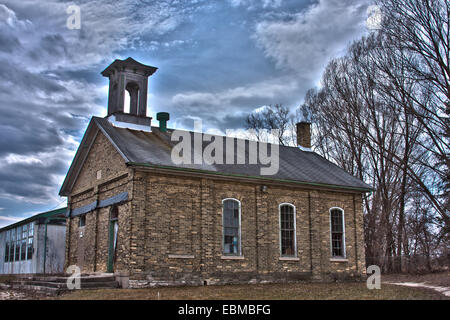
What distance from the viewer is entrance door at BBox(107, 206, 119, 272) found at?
18.6m

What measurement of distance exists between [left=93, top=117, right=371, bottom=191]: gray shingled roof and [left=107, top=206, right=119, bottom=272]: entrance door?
262 centimetres

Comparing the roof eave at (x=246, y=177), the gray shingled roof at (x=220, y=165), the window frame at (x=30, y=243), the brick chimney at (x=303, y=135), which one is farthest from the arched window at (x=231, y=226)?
the window frame at (x=30, y=243)

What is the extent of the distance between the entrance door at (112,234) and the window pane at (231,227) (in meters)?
4.09

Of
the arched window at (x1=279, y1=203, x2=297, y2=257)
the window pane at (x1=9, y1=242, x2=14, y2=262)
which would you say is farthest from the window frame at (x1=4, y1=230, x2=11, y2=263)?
the arched window at (x1=279, y1=203, x2=297, y2=257)

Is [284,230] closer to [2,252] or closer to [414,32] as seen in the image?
[414,32]

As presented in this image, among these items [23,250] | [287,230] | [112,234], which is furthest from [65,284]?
[23,250]

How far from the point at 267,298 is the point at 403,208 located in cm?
1943

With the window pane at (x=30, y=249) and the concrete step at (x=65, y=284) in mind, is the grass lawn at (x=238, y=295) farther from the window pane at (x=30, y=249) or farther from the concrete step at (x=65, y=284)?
the window pane at (x=30, y=249)

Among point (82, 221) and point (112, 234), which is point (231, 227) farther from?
point (82, 221)

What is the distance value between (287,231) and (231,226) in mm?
2812

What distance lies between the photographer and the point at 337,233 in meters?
22.2

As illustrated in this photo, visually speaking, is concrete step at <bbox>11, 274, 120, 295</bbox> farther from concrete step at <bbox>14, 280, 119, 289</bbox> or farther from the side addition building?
the side addition building

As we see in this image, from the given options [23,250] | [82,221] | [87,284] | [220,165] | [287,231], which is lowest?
[87,284]

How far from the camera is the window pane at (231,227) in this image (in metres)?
19.1
